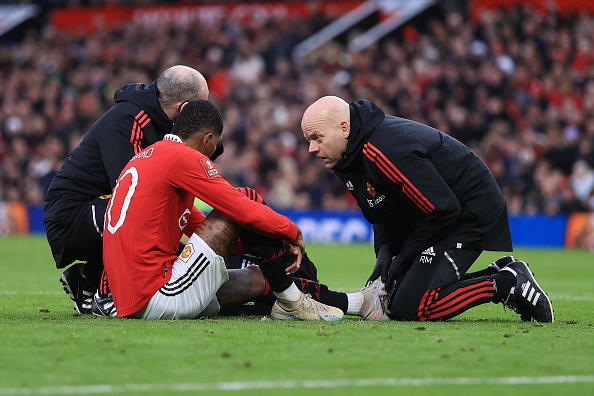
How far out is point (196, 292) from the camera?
5.39m

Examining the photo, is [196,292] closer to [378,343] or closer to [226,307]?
[226,307]

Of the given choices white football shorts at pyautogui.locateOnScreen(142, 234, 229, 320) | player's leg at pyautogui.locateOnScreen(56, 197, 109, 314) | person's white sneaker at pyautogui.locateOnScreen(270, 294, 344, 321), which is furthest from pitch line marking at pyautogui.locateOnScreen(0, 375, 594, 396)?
player's leg at pyautogui.locateOnScreen(56, 197, 109, 314)

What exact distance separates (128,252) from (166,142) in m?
0.75

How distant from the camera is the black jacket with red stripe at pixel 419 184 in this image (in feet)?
18.4

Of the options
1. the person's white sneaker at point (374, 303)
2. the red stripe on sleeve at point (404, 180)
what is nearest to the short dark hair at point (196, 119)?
the red stripe on sleeve at point (404, 180)

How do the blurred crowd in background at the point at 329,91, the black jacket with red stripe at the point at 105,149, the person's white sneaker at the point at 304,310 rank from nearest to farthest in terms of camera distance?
the person's white sneaker at the point at 304,310
the black jacket with red stripe at the point at 105,149
the blurred crowd in background at the point at 329,91

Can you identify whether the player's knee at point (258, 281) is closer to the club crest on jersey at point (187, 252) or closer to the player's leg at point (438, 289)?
the club crest on jersey at point (187, 252)

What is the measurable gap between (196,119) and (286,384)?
244 cm

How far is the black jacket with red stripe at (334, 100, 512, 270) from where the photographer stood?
5609mm

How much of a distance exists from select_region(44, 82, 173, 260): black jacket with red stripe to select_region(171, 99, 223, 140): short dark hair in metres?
0.71

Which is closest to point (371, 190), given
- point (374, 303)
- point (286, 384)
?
point (374, 303)

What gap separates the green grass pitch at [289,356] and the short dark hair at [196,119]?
1248mm

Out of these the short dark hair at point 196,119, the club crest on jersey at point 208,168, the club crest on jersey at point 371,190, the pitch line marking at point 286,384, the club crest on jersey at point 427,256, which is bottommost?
the pitch line marking at point 286,384

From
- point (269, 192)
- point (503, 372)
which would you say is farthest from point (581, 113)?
point (503, 372)
